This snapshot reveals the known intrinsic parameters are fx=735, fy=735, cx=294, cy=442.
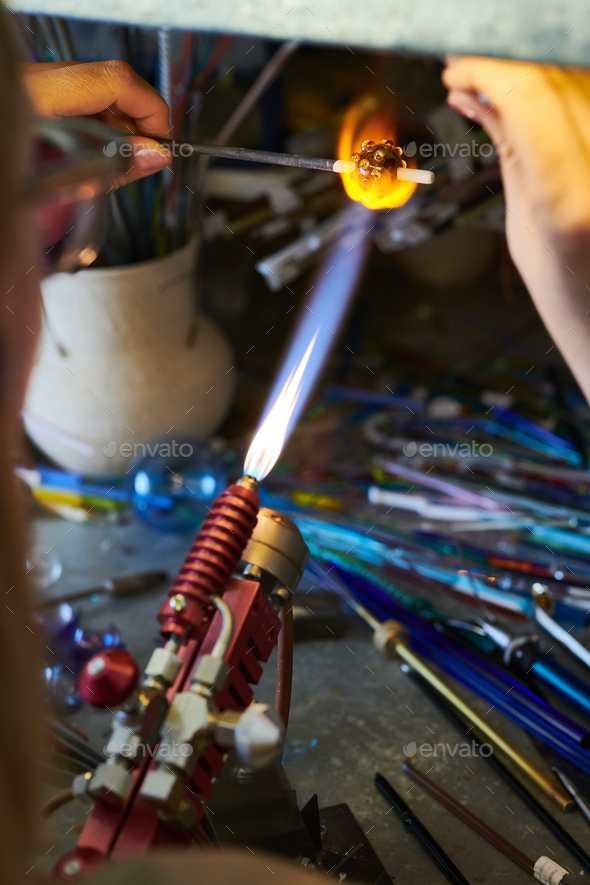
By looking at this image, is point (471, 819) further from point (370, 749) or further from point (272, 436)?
point (272, 436)

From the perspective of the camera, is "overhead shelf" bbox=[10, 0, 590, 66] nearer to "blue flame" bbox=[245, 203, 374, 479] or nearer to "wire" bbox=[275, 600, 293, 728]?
"wire" bbox=[275, 600, 293, 728]

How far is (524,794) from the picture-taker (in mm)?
729

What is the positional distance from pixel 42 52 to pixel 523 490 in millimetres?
961

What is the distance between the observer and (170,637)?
0.57 m

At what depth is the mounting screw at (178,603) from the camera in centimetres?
55

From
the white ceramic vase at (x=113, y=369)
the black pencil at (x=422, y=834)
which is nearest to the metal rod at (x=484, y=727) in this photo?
the black pencil at (x=422, y=834)

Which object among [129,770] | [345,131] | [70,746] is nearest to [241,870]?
[129,770]

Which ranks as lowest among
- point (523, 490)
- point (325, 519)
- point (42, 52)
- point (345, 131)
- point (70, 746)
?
point (70, 746)

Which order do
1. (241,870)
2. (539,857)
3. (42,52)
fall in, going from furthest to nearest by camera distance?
(42,52), (539,857), (241,870)

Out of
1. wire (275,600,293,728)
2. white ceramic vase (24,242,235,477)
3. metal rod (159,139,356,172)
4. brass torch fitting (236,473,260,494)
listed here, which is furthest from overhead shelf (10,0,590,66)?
white ceramic vase (24,242,235,477)

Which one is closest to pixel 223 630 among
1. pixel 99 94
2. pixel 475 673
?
pixel 475 673

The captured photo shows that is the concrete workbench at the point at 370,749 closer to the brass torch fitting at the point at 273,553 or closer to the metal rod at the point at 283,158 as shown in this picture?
the brass torch fitting at the point at 273,553

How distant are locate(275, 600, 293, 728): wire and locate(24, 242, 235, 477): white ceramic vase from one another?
21.3 inches

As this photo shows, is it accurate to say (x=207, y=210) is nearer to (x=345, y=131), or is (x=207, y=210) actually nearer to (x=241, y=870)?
(x=345, y=131)
